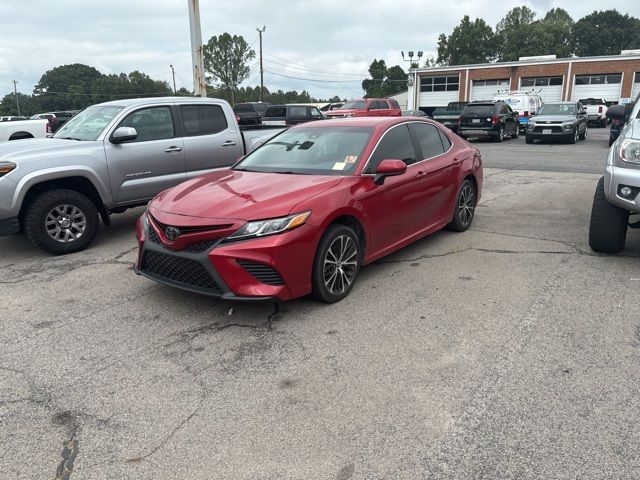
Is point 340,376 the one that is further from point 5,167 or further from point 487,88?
point 487,88

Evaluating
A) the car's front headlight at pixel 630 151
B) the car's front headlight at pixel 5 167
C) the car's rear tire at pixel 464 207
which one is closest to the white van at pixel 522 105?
the car's rear tire at pixel 464 207

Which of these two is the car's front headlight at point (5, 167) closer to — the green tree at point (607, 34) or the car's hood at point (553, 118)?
the car's hood at point (553, 118)

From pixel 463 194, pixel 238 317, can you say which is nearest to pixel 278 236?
pixel 238 317

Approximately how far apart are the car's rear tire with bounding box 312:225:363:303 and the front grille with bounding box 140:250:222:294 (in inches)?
32.8

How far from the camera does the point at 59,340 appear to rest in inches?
156

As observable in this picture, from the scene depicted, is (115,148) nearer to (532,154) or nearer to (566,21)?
(532,154)

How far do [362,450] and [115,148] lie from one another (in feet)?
17.3

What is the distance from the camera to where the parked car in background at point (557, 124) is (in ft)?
65.7

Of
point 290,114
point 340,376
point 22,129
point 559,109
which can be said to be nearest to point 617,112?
point 340,376

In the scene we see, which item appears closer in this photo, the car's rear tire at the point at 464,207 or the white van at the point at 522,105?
the car's rear tire at the point at 464,207

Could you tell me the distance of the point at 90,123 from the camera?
6.97m

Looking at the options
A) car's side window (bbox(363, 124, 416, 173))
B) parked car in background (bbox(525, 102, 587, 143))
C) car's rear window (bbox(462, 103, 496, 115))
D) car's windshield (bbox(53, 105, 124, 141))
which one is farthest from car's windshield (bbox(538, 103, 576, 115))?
car's windshield (bbox(53, 105, 124, 141))

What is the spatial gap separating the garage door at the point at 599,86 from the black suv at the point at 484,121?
2803cm

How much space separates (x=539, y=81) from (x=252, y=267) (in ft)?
165
